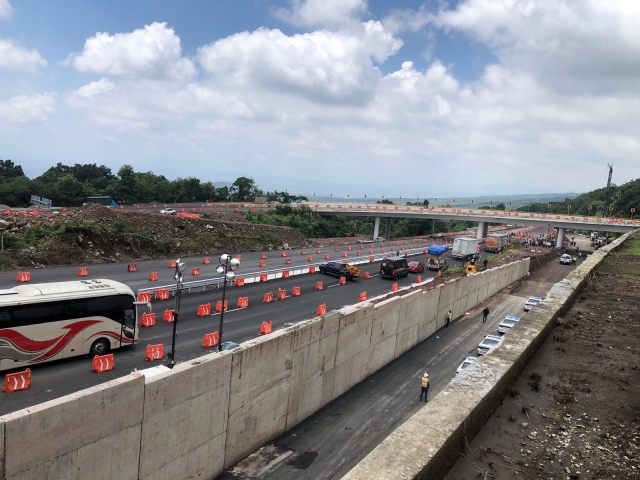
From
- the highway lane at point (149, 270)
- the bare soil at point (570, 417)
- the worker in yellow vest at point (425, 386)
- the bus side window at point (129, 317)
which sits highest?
the bare soil at point (570, 417)

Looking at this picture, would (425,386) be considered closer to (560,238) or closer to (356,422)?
(356,422)

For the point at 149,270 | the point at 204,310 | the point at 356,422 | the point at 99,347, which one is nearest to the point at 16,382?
the point at 99,347

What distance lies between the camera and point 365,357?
20.7 metres

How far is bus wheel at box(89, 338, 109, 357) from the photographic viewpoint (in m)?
18.0

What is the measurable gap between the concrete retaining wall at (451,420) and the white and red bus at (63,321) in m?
15.6

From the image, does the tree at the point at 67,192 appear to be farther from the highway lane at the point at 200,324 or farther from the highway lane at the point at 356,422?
the highway lane at the point at 356,422

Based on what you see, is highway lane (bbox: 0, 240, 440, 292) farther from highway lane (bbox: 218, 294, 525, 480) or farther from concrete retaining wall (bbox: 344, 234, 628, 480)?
concrete retaining wall (bbox: 344, 234, 628, 480)

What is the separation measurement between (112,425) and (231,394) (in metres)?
3.67

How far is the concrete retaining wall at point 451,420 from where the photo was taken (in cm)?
483

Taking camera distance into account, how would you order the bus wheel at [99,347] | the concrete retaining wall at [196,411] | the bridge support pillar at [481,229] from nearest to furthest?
1. the concrete retaining wall at [196,411]
2. the bus wheel at [99,347]
3. the bridge support pillar at [481,229]

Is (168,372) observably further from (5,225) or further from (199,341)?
(5,225)

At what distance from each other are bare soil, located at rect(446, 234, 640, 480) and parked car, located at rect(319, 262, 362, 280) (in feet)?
98.3

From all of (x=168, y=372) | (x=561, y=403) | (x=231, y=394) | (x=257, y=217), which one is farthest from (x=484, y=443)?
(x=257, y=217)

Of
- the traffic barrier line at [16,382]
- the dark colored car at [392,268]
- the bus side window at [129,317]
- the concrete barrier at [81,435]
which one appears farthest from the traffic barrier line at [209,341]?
the dark colored car at [392,268]
